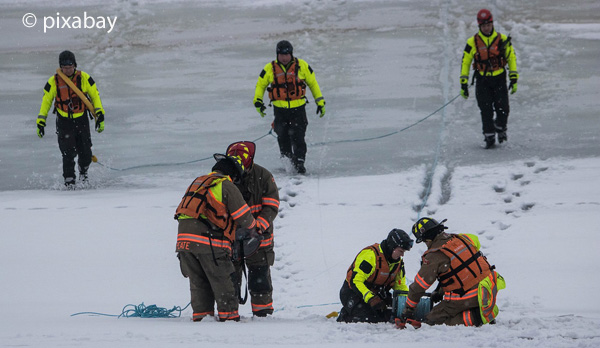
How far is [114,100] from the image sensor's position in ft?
43.3

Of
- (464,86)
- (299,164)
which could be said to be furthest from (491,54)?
(299,164)

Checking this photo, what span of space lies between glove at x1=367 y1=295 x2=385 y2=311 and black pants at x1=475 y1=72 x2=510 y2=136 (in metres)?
4.51

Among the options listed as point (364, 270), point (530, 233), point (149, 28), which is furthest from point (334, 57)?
point (364, 270)

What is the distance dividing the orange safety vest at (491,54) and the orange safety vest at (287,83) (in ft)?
6.97

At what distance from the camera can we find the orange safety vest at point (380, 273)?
6297 mm

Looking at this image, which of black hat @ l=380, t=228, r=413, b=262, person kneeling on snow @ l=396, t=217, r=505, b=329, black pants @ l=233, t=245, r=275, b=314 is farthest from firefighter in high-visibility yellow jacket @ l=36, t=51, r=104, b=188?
person kneeling on snow @ l=396, t=217, r=505, b=329

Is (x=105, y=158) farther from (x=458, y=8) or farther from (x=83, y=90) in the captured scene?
(x=458, y=8)

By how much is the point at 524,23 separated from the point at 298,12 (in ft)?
14.4

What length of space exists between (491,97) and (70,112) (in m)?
4.77

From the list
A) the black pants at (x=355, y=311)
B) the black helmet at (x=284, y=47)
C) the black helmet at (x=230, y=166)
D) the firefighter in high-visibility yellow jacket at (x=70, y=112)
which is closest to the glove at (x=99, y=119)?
the firefighter in high-visibility yellow jacket at (x=70, y=112)

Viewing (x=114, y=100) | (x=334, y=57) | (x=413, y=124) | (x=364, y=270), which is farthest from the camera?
(x=334, y=57)

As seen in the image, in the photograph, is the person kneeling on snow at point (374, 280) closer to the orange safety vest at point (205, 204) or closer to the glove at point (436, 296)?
the glove at point (436, 296)

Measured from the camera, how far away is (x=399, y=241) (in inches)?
242

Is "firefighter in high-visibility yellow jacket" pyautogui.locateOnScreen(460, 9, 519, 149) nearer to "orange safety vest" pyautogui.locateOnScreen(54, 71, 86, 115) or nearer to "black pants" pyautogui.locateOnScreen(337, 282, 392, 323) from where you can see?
"orange safety vest" pyautogui.locateOnScreen(54, 71, 86, 115)
